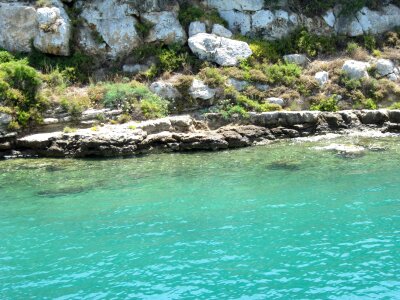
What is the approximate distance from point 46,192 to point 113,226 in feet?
15.2

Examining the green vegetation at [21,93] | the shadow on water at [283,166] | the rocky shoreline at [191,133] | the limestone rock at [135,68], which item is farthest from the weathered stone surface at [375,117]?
the green vegetation at [21,93]

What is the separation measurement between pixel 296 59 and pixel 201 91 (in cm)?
689

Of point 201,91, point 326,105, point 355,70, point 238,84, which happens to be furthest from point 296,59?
point 201,91

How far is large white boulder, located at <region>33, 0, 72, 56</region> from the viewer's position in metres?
26.9

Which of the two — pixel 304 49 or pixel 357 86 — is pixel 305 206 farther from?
pixel 304 49

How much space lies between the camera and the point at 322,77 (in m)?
26.5

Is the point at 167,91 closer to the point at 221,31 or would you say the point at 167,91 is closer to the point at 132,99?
the point at 132,99

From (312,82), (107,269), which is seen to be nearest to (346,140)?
(312,82)

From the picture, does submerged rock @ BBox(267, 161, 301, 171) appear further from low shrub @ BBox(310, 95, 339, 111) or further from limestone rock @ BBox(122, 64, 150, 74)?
limestone rock @ BBox(122, 64, 150, 74)

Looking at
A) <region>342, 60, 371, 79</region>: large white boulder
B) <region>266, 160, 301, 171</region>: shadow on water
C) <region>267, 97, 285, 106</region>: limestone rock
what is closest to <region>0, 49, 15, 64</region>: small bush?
<region>267, 97, 285, 106</region>: limestone rock

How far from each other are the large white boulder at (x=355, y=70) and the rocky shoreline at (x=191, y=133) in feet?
10.6

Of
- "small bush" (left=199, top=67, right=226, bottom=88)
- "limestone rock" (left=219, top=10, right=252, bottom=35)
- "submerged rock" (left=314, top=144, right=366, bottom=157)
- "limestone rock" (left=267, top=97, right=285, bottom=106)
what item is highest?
"limestone rock" (left=219, top=10, right=252, bottom=35)

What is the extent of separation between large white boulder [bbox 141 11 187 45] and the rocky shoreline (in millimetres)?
6608

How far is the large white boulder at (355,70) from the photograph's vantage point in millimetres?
26469
